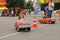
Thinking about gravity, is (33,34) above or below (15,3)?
above

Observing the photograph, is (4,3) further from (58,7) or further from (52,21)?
(52,21)

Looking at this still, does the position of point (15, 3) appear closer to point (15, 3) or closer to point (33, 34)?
point (15, 3)

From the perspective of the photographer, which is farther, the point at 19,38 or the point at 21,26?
the point at 21,26

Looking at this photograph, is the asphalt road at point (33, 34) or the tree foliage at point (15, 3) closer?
the asphalt road at point (33, 34)

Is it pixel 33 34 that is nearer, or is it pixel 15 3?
pixel 33 34

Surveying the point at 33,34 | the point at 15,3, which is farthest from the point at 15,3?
the point at 33,34

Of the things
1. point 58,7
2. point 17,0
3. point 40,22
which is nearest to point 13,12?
point 17,0

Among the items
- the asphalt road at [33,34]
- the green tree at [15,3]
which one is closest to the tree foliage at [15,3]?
the green tree at [15,3]

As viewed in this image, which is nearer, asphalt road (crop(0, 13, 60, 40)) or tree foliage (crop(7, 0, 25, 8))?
asphalt road (crop(0, 13, 60, 40))

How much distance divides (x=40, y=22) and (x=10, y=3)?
22.2m

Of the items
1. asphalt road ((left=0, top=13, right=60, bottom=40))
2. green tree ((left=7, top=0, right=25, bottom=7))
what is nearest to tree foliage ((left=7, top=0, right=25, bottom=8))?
green tree ((left=7, top=0, right=25, bottom=7))

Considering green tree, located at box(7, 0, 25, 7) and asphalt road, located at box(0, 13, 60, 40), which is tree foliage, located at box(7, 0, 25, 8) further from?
asphalt road, located at box(0, 13, 60, 40)

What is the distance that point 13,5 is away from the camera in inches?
1732

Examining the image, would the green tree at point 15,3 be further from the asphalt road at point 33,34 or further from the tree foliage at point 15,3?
the asphalt road at point 33,34
